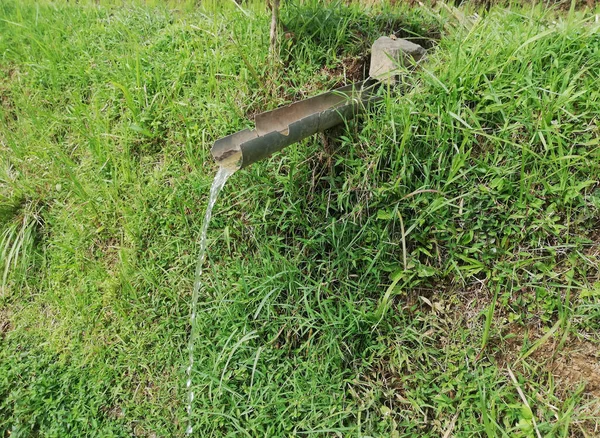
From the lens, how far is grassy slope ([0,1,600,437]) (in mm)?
2100

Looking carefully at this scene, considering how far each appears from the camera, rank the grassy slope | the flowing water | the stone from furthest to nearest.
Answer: the stone
the flowing water
the grassy slope

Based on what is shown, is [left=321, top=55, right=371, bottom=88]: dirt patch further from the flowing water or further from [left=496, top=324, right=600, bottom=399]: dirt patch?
[left=496, top=324, right=600, bottom=399]: dirt patch

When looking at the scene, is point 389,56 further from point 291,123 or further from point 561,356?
point 561,356

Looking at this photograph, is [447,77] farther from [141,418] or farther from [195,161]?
[141,418]

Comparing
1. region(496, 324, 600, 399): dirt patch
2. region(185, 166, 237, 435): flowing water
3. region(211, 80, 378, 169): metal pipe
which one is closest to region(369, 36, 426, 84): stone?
region(211, 80, 378, 169): metal pipe

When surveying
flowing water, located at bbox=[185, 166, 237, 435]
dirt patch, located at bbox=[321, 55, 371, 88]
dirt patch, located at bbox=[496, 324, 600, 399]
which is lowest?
dirt patch, located at bbox=[496, 324, 600, 399]

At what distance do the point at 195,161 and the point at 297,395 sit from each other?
1.51 metres

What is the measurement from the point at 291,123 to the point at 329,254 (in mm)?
736

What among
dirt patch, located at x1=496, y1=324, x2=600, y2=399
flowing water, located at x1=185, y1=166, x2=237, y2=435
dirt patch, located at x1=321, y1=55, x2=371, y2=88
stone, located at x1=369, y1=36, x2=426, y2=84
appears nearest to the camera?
dirt patch, located at x1=496, y1=324, x2=600, y2=399

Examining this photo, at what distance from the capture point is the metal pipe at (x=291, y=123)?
197 cm

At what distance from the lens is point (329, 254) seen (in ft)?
8.00

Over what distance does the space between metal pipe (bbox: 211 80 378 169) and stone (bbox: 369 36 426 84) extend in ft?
0.24

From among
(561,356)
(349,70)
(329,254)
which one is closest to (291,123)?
(329,254)

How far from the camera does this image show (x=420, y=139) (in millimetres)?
2354
